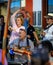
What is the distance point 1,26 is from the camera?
285 inches

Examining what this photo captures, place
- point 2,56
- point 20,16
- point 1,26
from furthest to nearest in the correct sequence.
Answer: point 1,26, point 20,16, point 2,56

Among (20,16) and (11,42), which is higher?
(20,16)

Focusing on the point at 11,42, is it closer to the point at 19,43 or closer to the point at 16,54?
the point at 19,43

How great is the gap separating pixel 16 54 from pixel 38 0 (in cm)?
694

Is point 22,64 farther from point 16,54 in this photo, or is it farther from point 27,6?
point 27,6

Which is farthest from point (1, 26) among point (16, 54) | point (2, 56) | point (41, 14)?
point (41, 14)

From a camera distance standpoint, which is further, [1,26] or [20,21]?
[1,26]

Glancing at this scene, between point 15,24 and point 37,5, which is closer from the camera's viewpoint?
point 15,24

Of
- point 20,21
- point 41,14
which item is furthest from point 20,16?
point 41,14

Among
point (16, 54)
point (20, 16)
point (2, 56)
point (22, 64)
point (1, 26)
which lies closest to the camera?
point (2, 56)

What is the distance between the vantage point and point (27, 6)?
12.4 meters

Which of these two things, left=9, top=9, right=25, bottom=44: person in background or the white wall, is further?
the white wall

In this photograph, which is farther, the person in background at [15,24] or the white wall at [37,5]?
the white wall at [37,5]

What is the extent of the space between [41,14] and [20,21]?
5.71 metres
